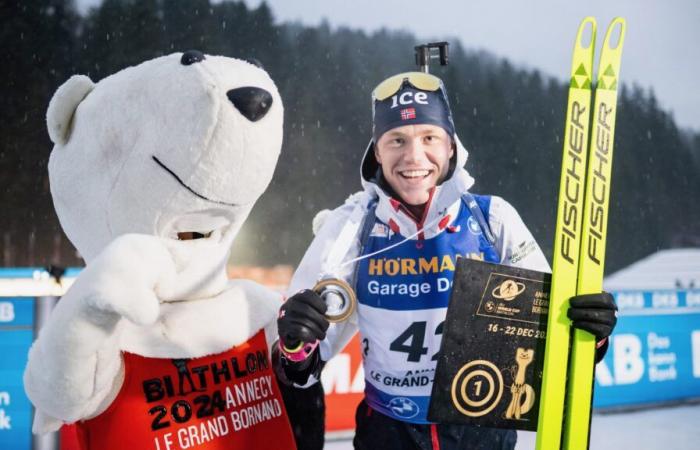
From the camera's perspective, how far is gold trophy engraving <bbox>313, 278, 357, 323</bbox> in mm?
1547

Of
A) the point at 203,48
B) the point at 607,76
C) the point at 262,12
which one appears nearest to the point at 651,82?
the point at 262,12

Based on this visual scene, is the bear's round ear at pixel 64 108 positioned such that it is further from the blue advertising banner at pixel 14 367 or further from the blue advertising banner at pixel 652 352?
the blue advertising banner at pixel 652 352

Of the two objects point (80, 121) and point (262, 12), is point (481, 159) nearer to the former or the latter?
point (262, 12)

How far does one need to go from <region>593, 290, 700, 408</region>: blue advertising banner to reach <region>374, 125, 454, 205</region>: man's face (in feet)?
12.0

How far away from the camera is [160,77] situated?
1.43 m

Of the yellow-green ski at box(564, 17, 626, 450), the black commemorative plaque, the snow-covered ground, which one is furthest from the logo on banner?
the yellow-green ski at box(564, 17, 626, 450)

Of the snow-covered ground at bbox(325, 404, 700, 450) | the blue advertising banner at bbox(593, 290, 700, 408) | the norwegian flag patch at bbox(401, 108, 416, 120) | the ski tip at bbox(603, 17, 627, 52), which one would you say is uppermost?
the ski tip at bbox(603, 17, 627, 52)

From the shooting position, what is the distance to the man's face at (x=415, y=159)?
172 centimetres

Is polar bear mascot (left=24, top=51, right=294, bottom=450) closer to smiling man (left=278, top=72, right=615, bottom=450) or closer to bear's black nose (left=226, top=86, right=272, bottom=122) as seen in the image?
bear's black nose (left=226, top=86, right=272, bottom=122)

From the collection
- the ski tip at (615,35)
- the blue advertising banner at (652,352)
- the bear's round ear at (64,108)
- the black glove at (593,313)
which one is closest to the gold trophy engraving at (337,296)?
the black glove at (593,313)

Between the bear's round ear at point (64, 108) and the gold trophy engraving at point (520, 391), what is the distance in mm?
1257

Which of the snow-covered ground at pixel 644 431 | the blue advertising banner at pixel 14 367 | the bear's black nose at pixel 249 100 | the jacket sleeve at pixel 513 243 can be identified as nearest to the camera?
the bear's black nose at pixel 249 100

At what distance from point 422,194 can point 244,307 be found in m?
0.58

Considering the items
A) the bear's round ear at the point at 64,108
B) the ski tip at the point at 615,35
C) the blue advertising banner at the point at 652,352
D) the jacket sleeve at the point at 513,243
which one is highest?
the ski tip at the point at 615,35
